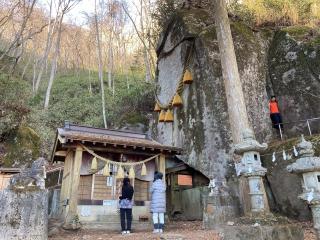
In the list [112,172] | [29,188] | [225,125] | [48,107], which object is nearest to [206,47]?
[225,125]

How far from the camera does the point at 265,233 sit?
4227mm

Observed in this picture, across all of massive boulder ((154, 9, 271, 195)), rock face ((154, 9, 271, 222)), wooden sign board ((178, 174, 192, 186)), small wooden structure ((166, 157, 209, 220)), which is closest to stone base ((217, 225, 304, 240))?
rock face ((154, 9, 271, 222))

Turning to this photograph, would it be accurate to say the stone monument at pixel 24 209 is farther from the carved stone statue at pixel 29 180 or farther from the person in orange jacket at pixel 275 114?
the person in orange jacket at pixel 275 114

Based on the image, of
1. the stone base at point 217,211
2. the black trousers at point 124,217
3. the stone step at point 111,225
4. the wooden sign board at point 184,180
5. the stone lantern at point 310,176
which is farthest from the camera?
the wooden sign board at point 184,180

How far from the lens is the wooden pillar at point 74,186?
9117mm

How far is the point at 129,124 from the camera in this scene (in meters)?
19.0

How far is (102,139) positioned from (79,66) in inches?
1162

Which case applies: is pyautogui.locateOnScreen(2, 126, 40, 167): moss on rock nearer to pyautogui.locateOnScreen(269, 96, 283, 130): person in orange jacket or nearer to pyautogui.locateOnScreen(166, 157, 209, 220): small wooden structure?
pyautogui.locateOnScreen(166, 157, 209, 220): small wooden structure

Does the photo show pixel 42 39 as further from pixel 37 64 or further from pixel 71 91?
pixel 71 91

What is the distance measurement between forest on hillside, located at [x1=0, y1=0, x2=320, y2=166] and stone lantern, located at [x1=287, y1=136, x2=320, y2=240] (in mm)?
11167

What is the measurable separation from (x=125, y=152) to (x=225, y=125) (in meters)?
4.26

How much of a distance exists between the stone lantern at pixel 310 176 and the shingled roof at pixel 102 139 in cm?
605

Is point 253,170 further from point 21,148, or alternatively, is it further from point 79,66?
point 79,66

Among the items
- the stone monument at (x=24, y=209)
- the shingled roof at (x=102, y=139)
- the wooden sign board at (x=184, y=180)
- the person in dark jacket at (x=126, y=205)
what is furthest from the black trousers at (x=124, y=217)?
the wooden sign board at (x=184, y=180)
